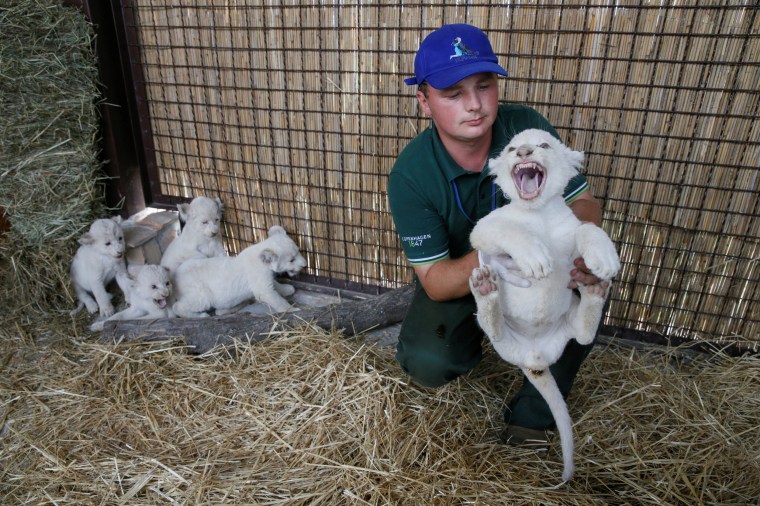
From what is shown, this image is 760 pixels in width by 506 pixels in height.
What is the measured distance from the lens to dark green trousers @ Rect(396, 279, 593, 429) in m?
2.66

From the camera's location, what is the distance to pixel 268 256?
3.85 metres

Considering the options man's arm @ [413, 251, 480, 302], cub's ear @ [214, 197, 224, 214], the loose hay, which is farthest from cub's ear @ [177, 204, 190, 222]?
man's arm @ [413, 251, 480, 302]

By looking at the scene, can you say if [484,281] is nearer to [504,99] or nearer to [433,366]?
[433,366]

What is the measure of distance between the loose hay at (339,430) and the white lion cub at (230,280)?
1.69 feet

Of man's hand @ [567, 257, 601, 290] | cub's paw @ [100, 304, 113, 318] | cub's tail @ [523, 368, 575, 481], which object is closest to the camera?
man's hand @ [567, 257, 601, 290]

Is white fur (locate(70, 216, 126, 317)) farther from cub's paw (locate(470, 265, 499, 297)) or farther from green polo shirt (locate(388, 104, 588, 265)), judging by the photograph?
cub's paw (locate(470, 265, 499, 297))

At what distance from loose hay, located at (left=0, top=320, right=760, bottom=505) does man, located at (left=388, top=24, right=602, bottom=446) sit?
0.24 meters

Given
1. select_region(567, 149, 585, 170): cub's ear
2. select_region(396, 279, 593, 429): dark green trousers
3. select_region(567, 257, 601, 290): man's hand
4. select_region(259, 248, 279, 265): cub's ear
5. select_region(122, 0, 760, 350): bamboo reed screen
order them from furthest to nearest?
select_region(259, 248, 279, 265): cub's ear
select_region(122, 0, 760, 350): bamboo reed screen
select_region(396, 279, 593, 429): dark green trousers
select_region(567, 149, 585, 170): cub's ear
select_region(567, 257, 601, 290): man's hand

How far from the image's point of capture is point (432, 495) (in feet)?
7.50

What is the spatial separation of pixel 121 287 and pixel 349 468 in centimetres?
258

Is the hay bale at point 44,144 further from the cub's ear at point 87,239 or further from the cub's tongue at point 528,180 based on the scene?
the cub's tongue at point 528,180

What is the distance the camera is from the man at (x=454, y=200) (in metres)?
2.25

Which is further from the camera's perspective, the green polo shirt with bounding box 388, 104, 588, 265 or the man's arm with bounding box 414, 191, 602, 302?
the green polo shirt with bounding box 388, 104, 588, 265

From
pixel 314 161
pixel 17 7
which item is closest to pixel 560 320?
pixel 314 161
